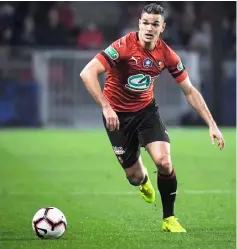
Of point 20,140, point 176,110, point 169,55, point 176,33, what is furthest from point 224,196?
point 176,33

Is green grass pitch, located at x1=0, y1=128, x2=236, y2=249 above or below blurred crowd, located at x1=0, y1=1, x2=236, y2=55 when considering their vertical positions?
below

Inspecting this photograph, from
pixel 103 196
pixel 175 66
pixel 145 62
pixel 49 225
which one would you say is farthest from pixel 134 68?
pixel 103 196

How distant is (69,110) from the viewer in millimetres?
25656

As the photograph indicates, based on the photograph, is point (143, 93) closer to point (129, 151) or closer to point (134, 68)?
point (134, 68)

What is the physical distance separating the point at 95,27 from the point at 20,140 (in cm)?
684

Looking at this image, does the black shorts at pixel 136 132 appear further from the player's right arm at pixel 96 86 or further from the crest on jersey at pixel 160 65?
the player's right arm at pixel 96 86

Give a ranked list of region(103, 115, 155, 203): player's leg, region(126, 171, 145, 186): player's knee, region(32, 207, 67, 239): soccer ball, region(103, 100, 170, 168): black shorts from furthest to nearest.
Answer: region(126, 171, 145, 186): player's knee → region(103, 115, 155, 203): player's leg → region(103, 100, 170, 168): black shorts → region(32, 207, 67, 239): soccer ball

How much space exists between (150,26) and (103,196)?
3.74 metres

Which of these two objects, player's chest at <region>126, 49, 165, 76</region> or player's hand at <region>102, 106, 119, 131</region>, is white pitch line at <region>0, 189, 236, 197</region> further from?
player's hand at <region>102, 106, 119, 131</region>

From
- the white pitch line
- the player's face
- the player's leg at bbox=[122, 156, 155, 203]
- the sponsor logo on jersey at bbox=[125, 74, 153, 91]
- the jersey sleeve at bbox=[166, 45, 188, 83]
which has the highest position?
the player's face

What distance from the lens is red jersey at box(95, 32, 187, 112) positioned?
353 inches

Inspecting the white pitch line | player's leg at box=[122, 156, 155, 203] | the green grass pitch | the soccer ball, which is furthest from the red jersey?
the white pitch line

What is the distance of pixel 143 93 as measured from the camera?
9.41m

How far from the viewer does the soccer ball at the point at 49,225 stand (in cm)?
826
